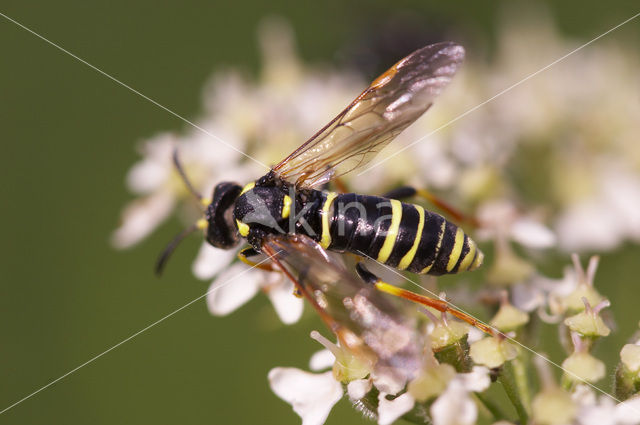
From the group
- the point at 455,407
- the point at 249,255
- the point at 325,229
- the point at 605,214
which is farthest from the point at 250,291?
the point at 605,214

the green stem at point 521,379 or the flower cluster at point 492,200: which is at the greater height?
the flower cluster at point 492,200

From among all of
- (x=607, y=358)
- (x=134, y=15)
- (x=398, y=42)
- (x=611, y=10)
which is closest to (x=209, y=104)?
(x=398, y=42)

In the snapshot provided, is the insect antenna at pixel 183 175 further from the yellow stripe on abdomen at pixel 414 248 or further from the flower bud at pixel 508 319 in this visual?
the flower bud at pixel 508 319

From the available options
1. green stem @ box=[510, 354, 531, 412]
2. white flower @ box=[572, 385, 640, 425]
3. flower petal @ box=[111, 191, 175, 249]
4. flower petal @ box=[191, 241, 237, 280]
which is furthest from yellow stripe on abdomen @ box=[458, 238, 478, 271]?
flower petal @ box=[111, 191, 175, 249]

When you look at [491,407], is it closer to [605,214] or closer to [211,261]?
[211,261]

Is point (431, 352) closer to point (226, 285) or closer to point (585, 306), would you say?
point (585, 306)

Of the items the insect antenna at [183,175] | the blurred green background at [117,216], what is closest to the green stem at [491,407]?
the blurred green background at [117,216]
